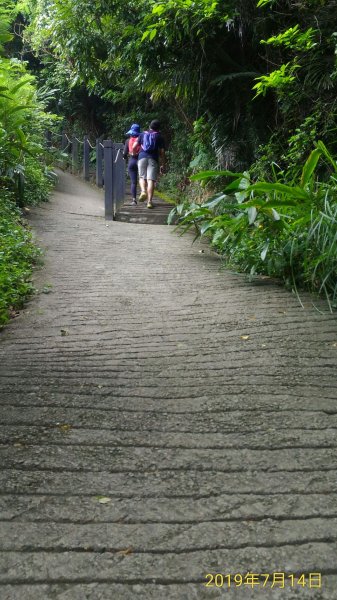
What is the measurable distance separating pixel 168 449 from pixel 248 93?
6842 millimetres

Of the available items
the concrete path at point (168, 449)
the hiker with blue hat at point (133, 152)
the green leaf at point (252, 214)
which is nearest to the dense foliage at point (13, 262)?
the concrete path at point (168, 449)

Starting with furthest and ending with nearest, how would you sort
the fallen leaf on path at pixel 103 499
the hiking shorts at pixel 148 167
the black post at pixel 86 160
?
the black post at pixel 86 160 → the hiking shorts at pixel 148 167 → the fallen leaf on path at pixel 103 499

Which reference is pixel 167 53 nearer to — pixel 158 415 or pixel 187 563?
pixel 158 415

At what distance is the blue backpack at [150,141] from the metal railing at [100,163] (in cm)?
59

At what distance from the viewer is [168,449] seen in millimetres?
2604

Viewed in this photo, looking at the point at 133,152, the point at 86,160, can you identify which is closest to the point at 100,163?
the point at 86,160

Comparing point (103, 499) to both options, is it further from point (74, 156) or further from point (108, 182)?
point (74, 156)

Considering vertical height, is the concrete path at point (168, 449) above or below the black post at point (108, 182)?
below

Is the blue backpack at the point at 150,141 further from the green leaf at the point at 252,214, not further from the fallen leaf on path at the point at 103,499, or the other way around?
the fallen leaf on path at the point at 103,499

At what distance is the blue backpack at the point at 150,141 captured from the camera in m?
10.5

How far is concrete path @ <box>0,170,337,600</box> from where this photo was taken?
1843 millimetres

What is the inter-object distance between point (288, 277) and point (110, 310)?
1641mm

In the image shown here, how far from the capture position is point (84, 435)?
2.73 meters

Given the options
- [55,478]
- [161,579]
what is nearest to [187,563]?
[161,579]
